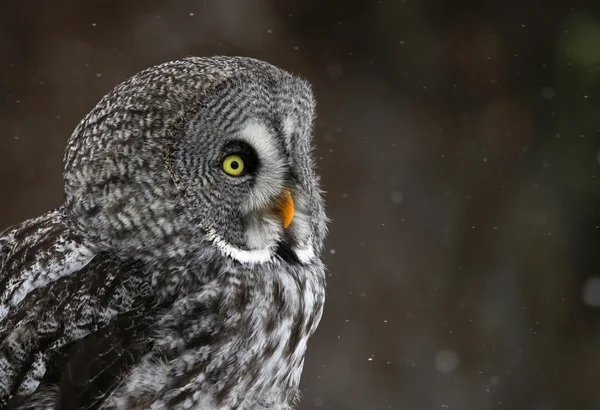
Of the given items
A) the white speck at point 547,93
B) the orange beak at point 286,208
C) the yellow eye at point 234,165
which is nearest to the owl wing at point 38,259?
the yellow eye at point 234,165

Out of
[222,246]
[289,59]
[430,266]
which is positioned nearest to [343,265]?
[430,266]

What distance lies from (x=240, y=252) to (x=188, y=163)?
28 centimetres

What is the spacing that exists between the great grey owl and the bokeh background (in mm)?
3231

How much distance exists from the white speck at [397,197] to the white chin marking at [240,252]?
3392 mm

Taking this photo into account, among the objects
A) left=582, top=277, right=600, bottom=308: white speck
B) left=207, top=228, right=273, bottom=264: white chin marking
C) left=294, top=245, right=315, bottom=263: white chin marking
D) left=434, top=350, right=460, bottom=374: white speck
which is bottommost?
left=434, top=350, right=460, bottom=374: white speck

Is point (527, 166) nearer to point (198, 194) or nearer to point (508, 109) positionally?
point (508, 109)

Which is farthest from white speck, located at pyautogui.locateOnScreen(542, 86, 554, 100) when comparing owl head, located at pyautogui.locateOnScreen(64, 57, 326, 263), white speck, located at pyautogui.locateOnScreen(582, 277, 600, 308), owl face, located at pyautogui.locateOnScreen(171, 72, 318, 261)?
owl head, located at pyautogui.locateOnScreen(64, 57, 326, 263)

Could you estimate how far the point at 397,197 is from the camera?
17.6 feet

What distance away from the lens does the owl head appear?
1.84 meters

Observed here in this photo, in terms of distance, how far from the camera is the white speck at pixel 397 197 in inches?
211

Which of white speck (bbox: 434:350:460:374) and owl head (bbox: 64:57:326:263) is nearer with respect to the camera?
owl head (bbox: 64:57:326:263)

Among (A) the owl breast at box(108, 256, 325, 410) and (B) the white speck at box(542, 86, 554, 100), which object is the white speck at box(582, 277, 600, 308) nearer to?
(B) the white speck at box(542, 86, 554, 100)

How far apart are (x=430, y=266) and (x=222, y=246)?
3.63m

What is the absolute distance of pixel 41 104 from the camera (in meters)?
5.11
